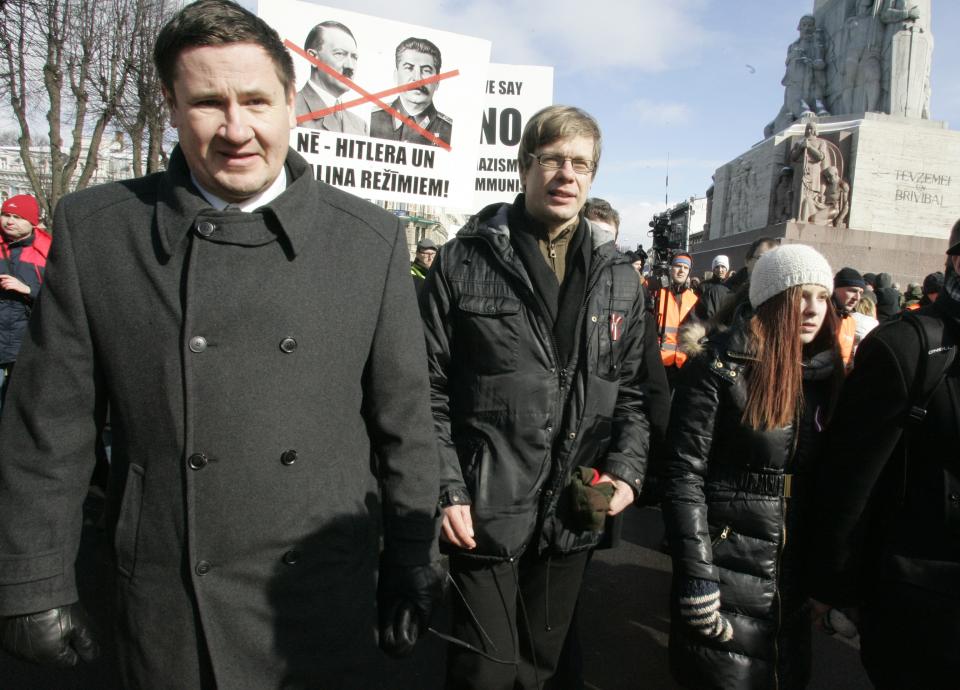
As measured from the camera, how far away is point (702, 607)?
2156 millimetres

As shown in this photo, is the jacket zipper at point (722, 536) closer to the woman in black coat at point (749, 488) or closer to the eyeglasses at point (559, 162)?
the woman in black coat at point (749, 488)

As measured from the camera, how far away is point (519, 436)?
2123 mm

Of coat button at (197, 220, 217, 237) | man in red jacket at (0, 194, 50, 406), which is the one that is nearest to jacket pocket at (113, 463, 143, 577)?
coat button at (197, 220, 217, 237)

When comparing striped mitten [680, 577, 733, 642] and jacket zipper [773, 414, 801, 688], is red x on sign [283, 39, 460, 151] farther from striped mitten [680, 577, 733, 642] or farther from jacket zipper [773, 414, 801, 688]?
striped mitten [680, 577, 733, 642]

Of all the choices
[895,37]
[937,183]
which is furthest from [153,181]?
[895,37]

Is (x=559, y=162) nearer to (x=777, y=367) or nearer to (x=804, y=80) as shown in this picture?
(x=777, y=367)

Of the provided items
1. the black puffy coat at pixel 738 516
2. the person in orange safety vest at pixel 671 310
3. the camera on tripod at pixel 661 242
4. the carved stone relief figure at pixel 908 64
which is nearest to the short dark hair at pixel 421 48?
the black puffy coat at pixel 738 516

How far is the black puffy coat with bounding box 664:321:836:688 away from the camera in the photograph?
7.30ft

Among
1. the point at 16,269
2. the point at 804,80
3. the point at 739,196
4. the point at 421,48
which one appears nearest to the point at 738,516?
the point at 421,48

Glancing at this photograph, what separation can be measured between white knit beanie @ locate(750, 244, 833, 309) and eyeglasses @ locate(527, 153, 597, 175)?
0.75 metres

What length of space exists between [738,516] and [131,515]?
1.80 meters

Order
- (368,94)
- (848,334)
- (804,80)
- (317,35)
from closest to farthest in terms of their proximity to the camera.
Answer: (317,35)
(368,94)
(848,334)
(804,80)

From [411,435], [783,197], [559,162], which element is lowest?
[411,435]

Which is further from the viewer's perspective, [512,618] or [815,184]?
[815,184]
